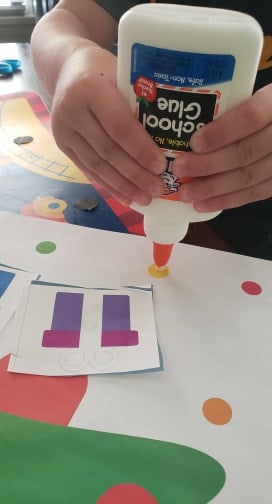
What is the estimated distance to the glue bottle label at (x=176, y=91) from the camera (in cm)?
26

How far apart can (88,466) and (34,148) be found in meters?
0.49

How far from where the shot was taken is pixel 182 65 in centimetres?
26

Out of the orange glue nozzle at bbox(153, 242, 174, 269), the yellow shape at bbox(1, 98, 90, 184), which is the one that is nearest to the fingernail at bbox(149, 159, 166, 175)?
the orange glue nozzle at bbox(153, 242, 174, 269)

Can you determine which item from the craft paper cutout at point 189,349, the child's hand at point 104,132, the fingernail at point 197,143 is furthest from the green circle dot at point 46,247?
the fingernail at point 197,143

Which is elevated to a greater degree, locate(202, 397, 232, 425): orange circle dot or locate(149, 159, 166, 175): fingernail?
locate(149, 159, 166, 175): fingernail

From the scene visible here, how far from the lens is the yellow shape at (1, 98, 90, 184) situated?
23.0 inches

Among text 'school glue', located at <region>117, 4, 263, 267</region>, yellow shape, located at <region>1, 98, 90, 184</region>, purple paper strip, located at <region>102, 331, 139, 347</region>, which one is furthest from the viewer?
yellow shape, located at <region>1, 98, 90, 184</region>

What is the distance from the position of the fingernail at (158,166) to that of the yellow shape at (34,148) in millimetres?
278

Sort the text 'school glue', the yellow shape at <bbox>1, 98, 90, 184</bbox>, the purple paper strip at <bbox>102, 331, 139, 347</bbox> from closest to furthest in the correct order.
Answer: the text 'school glue' → the purple paper strip at <bbox>102, 331, 139, 347</bbox> → the yellow shape at <bbox>1, 98, 90, 184</bbox>

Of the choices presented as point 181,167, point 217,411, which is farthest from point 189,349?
point 181,167

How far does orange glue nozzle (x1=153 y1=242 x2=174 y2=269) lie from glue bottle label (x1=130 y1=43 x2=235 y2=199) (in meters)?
0.12

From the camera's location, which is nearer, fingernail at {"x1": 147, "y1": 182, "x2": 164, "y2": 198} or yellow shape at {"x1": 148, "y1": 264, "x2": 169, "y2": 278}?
fingernail at {"x1": 147, "y1": 182, "x2": 164, "y2": 198}

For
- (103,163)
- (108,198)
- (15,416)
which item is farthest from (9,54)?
(15,416)

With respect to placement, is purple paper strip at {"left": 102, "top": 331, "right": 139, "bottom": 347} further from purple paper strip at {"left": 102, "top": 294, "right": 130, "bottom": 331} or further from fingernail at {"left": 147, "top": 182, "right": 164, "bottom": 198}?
fingernail at {"left": 147, "top": 182, "right": 164, "bottom": 198}
